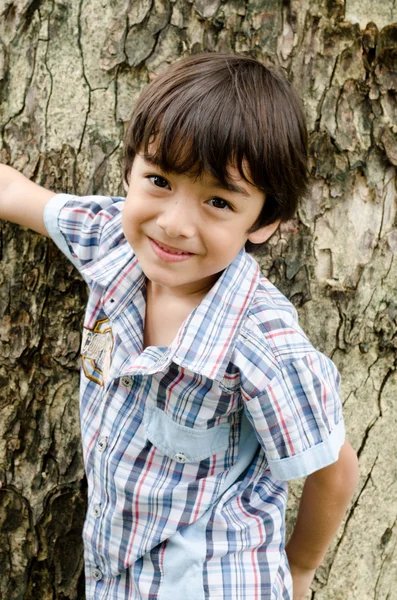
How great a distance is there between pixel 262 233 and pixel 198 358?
334mm

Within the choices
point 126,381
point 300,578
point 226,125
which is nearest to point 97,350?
point 126,381

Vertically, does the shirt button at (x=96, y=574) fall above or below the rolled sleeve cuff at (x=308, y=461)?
below

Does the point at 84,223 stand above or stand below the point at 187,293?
above

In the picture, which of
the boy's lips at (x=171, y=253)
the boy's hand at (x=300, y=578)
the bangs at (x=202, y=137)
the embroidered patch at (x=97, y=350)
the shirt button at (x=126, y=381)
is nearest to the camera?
the bangs at (x=202, y=137)

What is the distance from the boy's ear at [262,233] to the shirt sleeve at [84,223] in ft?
1.15

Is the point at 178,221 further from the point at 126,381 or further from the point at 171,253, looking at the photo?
the point at 126,381

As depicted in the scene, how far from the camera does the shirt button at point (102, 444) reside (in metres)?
1.67

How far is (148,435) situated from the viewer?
5.29 ft

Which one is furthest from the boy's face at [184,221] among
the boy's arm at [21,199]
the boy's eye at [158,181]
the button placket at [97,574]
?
the button placket at [97,574]

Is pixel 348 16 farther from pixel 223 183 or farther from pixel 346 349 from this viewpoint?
pixel 346 349

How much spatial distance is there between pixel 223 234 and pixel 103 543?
80 cm

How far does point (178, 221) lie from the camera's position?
145 centimetres

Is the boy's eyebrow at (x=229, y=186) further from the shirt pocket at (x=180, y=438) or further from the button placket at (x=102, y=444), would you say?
the button placket at (x=102, y=444)

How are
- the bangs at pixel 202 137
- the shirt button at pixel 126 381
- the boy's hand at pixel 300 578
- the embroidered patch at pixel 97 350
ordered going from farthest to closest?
1. the boy's hand at pixel 300 578
2. the embroidered patch at pixel 97 350
3. the shirt button at pixel 126 381
4. the bangs at pixel 202 137
